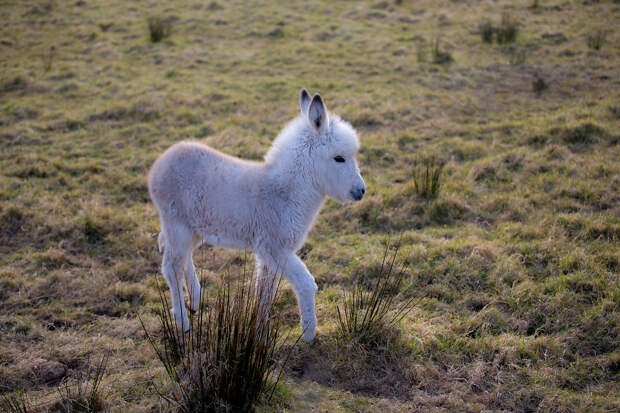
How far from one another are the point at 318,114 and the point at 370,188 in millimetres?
3217

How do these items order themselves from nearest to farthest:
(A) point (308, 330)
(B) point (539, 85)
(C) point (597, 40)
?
(A) point (308, 330)
(B) point (539, 85)
(C) point (597, 40)

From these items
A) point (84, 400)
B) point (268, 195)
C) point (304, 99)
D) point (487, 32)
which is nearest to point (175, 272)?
point (268, 195)

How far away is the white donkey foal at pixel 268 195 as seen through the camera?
15.5 ft

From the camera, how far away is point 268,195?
4.82m

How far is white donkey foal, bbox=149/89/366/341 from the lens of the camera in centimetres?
472

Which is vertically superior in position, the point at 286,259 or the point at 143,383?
the point at 286,259

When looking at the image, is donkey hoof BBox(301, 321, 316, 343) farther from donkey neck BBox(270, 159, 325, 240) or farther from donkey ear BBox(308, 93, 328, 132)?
donkey ear BBox(308, 93, 328, 132)

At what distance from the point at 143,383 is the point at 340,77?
9.17 meters

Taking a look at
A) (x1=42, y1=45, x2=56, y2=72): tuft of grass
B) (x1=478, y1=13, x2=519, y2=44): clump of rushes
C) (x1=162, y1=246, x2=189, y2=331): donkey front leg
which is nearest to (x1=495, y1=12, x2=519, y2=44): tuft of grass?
(x1=478, y1=13, x2=519, y2=44): clump of rushes

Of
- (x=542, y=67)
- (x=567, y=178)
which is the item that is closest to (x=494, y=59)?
(x=542, y=67)

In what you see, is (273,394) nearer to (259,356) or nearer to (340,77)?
(259,356)

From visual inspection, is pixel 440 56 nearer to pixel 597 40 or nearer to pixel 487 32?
pixel 487 32

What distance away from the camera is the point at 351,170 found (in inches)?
187

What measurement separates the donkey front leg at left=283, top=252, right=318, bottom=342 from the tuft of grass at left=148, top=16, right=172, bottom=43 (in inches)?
447
